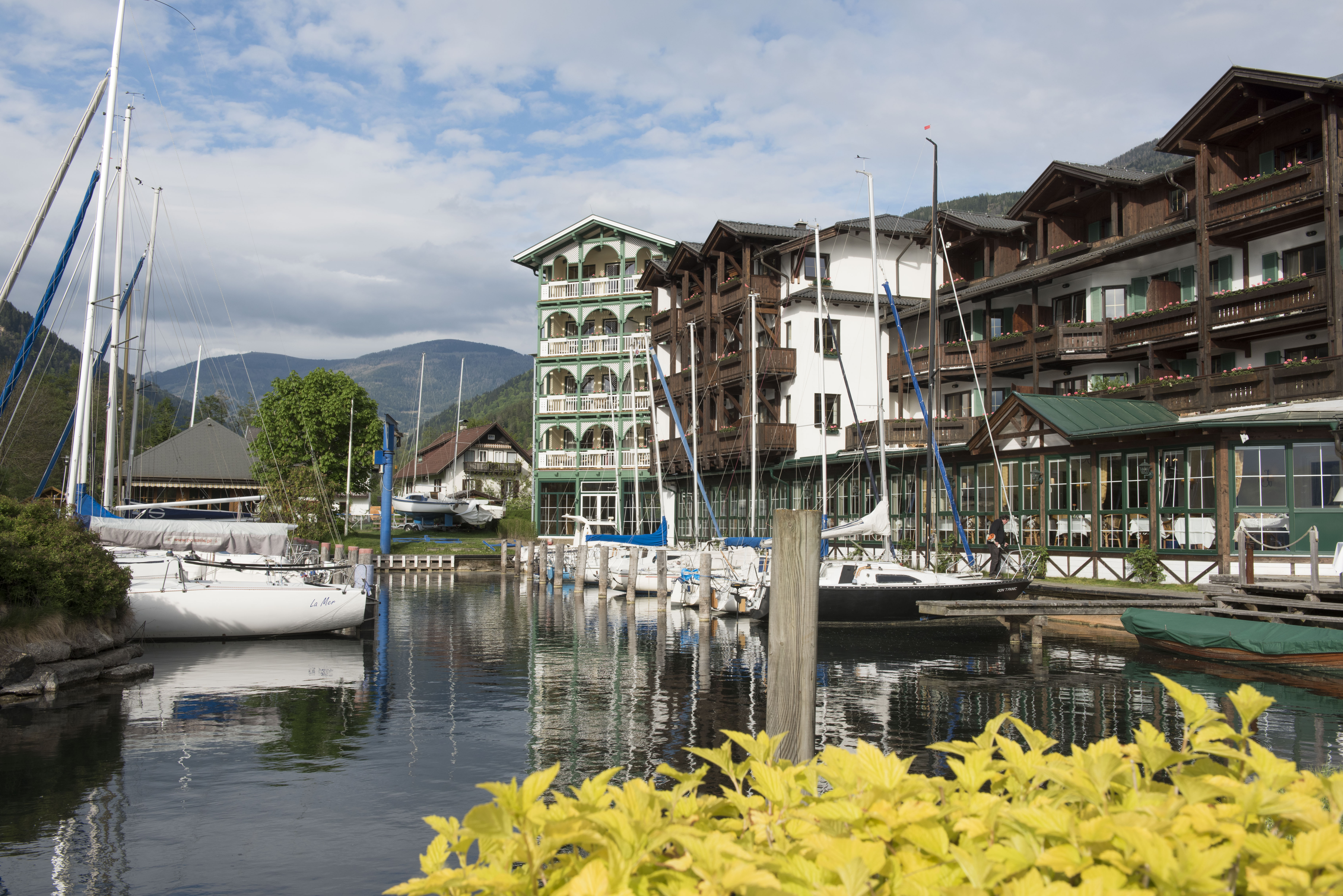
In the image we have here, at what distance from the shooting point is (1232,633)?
19859 mm

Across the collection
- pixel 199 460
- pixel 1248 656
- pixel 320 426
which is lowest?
pixel 1248 656

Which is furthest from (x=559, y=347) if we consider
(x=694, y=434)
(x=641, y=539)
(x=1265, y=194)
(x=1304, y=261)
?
(x=1304, y=261)

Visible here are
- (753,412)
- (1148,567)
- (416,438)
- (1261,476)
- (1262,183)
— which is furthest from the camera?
(416,438)

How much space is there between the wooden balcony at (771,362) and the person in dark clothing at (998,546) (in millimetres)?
16791

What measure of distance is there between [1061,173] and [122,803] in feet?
125

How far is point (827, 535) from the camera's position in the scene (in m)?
30.2

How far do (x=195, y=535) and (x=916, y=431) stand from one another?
26.5 metres

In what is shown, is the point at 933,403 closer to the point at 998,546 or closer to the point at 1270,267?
the point at 998,546

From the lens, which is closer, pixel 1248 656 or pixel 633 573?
pixel 1248 656

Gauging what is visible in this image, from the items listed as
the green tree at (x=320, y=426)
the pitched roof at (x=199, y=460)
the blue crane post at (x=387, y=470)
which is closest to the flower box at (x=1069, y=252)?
the blue crane post at (x=387, y=470)

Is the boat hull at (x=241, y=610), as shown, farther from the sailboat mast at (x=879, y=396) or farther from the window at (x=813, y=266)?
the window at (x=813, y=266)

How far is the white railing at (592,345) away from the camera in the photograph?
2416 inches

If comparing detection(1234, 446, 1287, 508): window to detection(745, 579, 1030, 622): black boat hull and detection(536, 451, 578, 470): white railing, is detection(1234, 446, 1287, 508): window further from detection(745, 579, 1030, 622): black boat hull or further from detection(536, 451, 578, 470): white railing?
detection(536, 451, 578, 470): white railing

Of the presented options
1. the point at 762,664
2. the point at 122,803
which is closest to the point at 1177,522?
the point at 762,664
